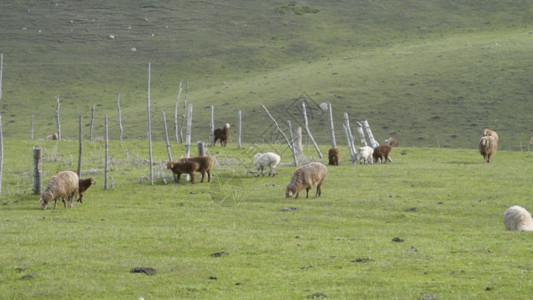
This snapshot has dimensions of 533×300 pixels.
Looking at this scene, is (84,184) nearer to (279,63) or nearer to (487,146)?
(487,146)

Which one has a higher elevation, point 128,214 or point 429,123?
point 429,123

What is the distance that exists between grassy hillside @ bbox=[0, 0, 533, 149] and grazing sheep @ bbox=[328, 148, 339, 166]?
20.2 metres

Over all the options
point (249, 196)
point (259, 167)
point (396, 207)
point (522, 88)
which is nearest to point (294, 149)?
point (259, 167)

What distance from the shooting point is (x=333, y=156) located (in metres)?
34.7

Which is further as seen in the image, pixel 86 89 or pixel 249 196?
pixel 86 89

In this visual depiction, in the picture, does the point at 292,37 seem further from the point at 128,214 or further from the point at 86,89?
the point at 128,214

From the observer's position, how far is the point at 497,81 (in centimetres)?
6538

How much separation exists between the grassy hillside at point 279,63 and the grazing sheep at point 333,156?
20.2 meters

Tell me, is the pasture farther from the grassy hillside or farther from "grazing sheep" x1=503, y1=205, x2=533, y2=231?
the grassy hillside

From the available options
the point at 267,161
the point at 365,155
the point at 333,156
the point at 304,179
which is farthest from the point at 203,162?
the point at 365,155

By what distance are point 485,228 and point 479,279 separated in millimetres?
6498

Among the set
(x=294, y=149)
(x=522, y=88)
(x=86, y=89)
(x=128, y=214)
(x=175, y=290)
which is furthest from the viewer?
(x=86, y=89)

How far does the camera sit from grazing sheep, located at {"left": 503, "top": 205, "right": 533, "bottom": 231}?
20.0 meters

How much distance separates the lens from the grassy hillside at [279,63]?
6078cm
